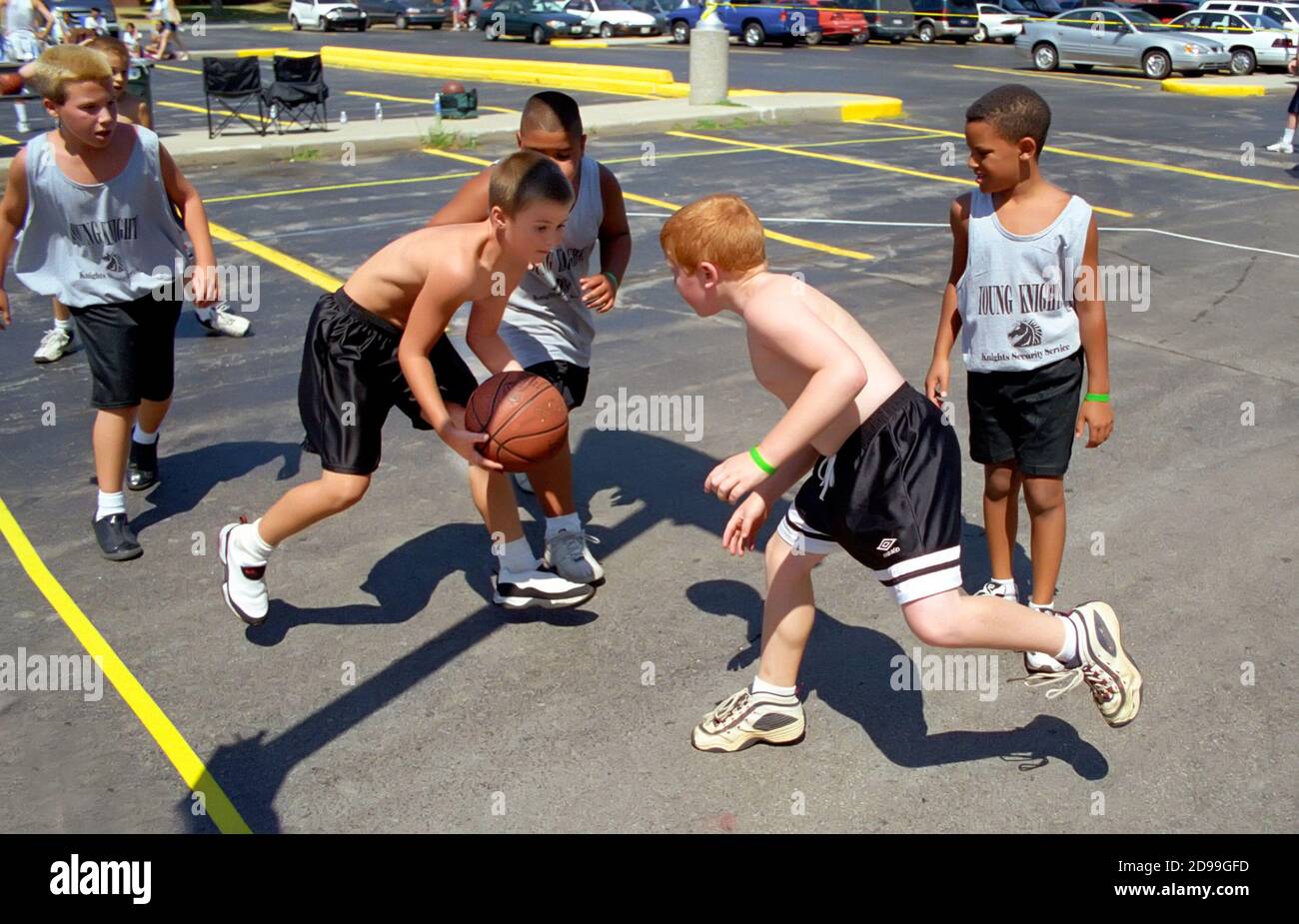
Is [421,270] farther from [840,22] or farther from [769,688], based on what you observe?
[840,22]

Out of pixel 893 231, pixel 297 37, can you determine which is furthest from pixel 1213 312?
pixel 297 37

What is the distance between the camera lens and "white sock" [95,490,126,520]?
536 centimetres

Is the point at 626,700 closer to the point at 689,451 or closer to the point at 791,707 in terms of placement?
the point at 791,707

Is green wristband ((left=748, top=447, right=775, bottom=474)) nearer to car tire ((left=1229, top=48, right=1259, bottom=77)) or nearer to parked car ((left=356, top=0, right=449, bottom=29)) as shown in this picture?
car tire ((left=1229, top=48, right=1259, bottom=77))

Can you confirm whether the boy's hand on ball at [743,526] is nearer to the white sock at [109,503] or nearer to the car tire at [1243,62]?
the white sock at [109,503]

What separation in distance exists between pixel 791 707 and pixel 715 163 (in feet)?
38.2

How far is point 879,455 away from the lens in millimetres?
3715

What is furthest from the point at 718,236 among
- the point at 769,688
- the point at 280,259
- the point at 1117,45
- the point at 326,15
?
the point at 326,15

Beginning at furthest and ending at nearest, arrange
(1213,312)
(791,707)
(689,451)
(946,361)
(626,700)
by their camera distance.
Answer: (1213,312) < (689,451) < (946,361) < (626,700) < (791,707)

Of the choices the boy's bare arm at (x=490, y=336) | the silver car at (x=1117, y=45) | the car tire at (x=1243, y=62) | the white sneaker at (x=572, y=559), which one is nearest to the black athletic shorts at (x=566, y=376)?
the boy's bare arm at (x=490, y=336)

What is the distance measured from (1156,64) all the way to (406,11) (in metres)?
24.1

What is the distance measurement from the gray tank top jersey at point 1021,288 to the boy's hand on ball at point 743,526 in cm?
118

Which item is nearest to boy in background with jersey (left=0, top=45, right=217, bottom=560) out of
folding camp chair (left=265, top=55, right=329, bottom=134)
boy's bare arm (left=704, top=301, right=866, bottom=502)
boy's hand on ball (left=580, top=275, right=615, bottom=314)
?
boy's hand on ball (left=580, top=275, right=615, bottom=314)

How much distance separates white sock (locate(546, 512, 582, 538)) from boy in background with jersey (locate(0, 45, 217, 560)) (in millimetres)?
1711
